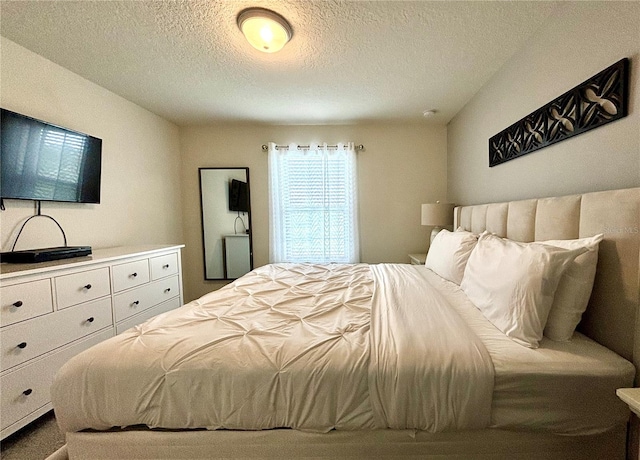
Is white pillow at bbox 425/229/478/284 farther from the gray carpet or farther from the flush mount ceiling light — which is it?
the gray carpet

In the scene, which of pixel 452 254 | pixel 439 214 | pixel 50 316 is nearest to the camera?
pixel 50 316

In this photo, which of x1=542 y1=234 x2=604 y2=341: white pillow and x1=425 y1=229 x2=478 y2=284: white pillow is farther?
x1=425 y1=229 x2=478 y2=284: white pillow

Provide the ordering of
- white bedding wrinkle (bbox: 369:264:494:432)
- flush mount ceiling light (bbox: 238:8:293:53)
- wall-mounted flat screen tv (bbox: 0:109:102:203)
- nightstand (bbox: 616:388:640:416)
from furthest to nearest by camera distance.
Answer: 1. wall-mounted flat screen tv (bbox: 0:109:102:203)
2. flush mount ceiling light (bbox: 238:8:293:53)
3. white bedding wrinkle (bbox: 369:264:494:432)
4. nightstand (bbox: 616:388:640:416)

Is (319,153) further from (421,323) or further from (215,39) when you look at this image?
(421,323)

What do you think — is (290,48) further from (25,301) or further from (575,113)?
(25,301)

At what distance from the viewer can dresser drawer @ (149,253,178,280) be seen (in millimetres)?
2102

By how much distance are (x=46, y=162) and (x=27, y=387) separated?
1.44m

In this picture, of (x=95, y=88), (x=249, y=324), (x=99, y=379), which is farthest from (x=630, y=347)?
(x=95, y=88)

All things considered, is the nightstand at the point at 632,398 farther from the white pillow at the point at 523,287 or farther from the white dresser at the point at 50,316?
the white dresser at the point at 50,316

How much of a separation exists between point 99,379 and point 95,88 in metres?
2.54

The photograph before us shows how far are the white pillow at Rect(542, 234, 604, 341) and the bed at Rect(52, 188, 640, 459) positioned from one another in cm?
2

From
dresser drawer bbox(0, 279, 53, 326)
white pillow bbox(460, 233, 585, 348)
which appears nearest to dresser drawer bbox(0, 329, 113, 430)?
dresser drawer bbox(0, 279, 53, 326)

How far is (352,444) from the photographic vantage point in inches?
34.2

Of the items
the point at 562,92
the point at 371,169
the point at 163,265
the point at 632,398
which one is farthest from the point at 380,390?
the point at 371,169
